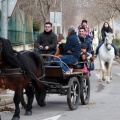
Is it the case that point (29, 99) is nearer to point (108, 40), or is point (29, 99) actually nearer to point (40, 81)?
point (40, 81)

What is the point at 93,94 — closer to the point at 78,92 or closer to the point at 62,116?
the point at 78,92

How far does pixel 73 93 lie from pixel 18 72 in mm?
2180

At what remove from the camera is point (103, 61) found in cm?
1942

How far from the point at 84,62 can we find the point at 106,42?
→ 629cm

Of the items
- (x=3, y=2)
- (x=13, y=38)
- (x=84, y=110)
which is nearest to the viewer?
(x=84, y=110)

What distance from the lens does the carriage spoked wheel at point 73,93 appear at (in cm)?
1106

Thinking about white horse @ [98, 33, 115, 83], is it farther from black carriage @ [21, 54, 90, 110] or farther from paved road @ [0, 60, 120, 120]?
black carriage @ [21, 54, 90, 110]

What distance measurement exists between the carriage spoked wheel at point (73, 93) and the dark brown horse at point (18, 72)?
0.73 metres

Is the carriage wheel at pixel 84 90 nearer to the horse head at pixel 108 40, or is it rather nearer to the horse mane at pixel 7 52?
the horse mane at pixel 7 52

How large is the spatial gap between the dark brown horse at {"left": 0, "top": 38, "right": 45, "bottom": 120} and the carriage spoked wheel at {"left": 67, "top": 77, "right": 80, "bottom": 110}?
73 centimetres

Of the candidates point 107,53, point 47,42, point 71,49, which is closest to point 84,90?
point 71,49

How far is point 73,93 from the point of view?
11.4 m

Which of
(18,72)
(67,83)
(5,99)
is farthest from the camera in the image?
(5,99)

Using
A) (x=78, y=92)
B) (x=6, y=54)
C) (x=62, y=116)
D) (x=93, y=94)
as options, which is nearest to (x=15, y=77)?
(x=6, y=54)
